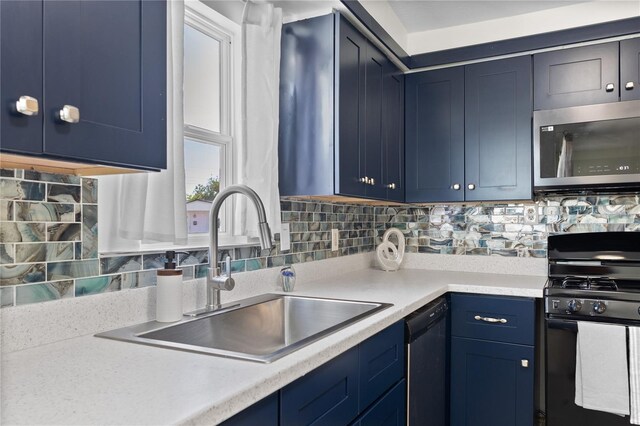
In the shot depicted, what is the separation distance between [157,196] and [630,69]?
2.35 metres

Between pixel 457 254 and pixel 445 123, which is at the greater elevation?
pixel 445 123

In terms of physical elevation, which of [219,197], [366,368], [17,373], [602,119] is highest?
[602,119]

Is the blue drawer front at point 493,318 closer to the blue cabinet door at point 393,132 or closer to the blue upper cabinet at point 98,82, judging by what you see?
the blue cabinet door at point 393,132

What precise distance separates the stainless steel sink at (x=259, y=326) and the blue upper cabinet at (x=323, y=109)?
0.50 metres

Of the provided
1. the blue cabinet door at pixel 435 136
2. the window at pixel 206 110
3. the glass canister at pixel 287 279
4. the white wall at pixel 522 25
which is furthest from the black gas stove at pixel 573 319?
the window at pixel 206 110

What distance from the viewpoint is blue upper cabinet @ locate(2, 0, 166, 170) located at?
2.76ft

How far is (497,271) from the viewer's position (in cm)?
284

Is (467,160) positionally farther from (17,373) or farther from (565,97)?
(17,373)

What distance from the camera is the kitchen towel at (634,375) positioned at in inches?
74.9

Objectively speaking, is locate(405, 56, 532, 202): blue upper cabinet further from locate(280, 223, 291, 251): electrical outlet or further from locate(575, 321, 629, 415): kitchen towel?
locate(280, 223, 291, 251): electrical outlet

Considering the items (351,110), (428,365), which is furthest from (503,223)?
(351,110)

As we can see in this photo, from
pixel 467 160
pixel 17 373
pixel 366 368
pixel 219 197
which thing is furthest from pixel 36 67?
pixel 467 160

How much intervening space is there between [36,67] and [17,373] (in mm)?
601

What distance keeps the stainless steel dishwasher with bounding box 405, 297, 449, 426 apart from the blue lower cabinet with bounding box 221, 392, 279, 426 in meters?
0.88
